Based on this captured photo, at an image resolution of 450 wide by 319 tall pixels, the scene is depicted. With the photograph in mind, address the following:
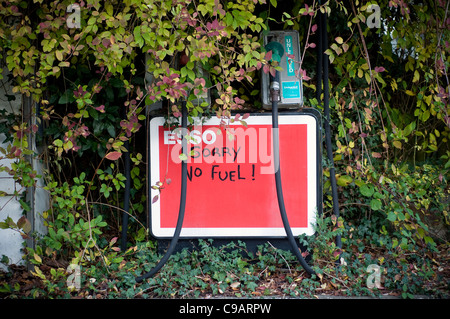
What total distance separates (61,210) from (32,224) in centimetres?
21

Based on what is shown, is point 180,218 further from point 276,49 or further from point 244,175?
point 276,49

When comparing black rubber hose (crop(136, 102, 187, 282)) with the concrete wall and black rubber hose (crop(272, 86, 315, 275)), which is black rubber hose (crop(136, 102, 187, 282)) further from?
the concrete wall

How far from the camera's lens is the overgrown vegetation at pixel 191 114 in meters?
2.46

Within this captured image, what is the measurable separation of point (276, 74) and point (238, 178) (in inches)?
28.4

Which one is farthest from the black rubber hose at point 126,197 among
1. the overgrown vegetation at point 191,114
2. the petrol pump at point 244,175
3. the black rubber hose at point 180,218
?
A: the black rubber hose at point 180,218

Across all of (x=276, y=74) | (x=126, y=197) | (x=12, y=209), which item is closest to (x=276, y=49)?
(x=276, y=74)

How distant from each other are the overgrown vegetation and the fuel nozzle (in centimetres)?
10

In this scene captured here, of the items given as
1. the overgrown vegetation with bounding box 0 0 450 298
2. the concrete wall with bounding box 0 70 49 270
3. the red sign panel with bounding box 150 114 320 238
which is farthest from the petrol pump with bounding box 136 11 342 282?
the concrete wall with bounding box 0 70 49 270

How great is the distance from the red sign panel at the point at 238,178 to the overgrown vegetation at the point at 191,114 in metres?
0.14

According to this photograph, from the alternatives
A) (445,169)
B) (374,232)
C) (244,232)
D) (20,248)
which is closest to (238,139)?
(244,232)

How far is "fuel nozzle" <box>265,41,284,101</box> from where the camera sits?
8.52 ft

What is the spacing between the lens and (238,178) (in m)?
2.83

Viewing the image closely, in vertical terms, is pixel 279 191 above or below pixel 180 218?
above

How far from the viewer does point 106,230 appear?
3316 mm
